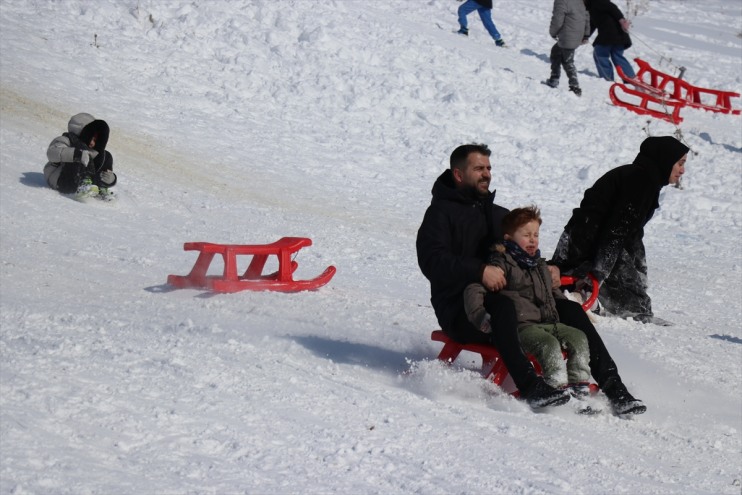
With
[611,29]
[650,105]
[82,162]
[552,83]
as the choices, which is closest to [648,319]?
[82,162]

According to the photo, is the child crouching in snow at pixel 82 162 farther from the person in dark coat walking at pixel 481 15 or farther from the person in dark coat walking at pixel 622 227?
the person in dark coat walking at pixel 481 15

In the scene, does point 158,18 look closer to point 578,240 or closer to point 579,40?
Result: point 579,40

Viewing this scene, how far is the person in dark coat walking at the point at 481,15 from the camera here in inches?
754

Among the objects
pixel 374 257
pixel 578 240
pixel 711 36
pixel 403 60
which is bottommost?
pixel 374 257

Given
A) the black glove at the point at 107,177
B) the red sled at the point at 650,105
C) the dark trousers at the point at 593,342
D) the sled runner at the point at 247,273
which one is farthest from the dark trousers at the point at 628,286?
the red sled at the point at 650,105

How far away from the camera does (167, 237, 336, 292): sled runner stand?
7285 mm

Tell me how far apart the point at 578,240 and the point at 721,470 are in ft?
10.8

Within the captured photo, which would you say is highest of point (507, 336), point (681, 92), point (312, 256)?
point (681, 92)

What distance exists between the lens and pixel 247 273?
25.8 ft

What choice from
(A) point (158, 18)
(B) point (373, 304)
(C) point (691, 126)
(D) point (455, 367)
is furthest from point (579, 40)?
(D) point (455, 367)

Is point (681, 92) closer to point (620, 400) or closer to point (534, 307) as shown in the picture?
point (534, 307)

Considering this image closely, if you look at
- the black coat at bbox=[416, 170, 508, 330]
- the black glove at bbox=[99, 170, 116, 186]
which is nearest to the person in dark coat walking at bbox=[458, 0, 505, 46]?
the black glove at bbox=[99, 170, 116, 186]

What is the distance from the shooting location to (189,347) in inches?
203

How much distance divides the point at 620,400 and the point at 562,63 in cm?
1248
